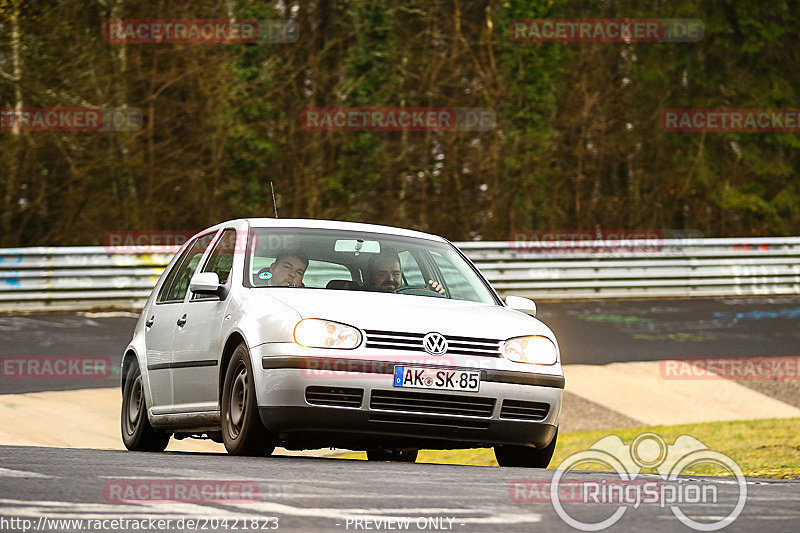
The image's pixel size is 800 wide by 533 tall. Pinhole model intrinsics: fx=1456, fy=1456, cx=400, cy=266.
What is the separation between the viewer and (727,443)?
43.1 feet

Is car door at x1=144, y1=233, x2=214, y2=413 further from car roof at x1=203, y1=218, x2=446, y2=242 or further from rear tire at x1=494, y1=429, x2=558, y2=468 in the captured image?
rear tire at x1=494, y1=429, x2=558, y2=468

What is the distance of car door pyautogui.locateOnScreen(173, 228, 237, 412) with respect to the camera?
28.4ft

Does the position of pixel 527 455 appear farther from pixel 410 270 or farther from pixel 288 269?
pixel 288 269

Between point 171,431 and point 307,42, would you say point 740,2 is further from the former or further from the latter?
point 171,431

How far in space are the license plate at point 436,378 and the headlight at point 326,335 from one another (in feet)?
0.94

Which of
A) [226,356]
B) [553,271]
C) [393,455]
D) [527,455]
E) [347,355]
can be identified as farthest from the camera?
[553,271]

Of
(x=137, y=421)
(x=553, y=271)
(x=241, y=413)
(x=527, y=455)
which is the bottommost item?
(x=553, y=271)

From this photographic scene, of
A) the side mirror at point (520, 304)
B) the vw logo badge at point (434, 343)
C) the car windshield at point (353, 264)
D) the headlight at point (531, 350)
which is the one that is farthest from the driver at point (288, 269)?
the headlight at point (531, 350)

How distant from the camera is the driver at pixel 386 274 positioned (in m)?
8.90

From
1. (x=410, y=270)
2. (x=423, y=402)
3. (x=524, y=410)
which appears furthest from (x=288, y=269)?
(x=524, y=410)

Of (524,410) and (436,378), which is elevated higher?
(436,378)

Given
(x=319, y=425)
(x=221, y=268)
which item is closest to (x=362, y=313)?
(x=319, y=425)

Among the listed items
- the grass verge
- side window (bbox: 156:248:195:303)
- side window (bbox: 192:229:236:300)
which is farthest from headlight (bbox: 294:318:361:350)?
the grass verge

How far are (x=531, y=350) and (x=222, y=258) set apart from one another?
2199 millimetres
